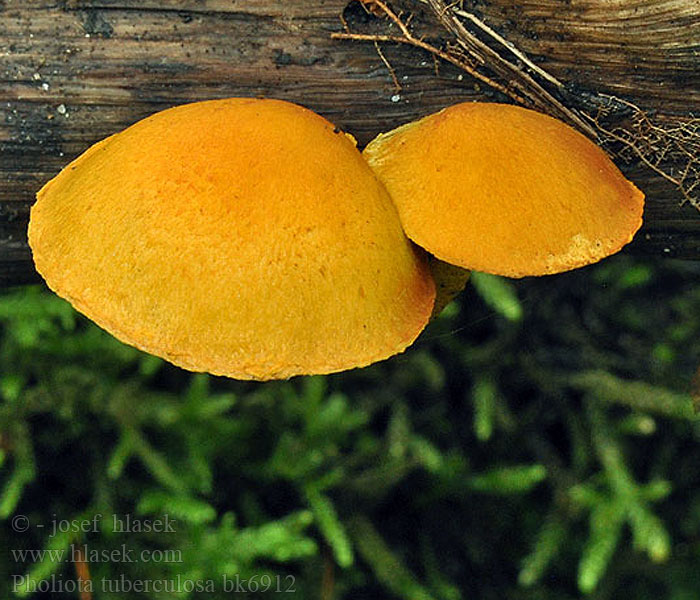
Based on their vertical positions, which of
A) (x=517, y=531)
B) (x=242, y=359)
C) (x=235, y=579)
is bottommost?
(x=517, y=531)

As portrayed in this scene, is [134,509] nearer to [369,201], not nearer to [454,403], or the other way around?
[454,403]

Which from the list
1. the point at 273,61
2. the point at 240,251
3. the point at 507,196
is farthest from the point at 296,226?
the point at 273,61

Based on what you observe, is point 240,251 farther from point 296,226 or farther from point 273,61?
point 273,61

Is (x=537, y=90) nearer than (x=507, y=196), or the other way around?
(x=507, y=196)

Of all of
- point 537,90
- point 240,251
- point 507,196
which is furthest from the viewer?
point 537,90

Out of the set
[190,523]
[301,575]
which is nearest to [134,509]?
[190,523]

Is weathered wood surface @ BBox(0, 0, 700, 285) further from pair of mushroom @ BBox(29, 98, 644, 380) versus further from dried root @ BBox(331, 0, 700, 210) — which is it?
pair of mushroom @ BBox(29, 98, 644, 380)

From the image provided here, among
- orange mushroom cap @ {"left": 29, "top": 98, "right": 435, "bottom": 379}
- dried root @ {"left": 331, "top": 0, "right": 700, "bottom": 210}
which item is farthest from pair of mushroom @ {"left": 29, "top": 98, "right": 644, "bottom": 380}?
dried root @ {"left": 331, "top": 0, "right": 700, "bottom": 210}

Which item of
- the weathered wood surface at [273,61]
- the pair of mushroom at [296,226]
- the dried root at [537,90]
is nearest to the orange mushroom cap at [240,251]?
the pair of mushroom at [296,226]
